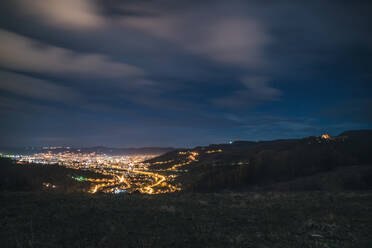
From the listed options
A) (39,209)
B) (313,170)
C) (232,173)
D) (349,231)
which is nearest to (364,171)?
(313,170)

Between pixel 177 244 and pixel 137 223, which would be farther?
pixel 137 223

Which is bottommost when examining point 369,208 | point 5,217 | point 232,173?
point 232,173

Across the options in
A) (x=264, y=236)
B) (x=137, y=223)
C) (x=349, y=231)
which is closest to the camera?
(x=264, y=236)

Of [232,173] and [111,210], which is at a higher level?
[111,210]

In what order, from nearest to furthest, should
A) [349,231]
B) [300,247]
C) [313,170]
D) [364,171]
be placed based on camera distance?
[300,247], [349,231], [364,171], [313,170]

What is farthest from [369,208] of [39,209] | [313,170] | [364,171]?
[313,170]

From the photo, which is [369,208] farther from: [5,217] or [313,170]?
[313,170]
